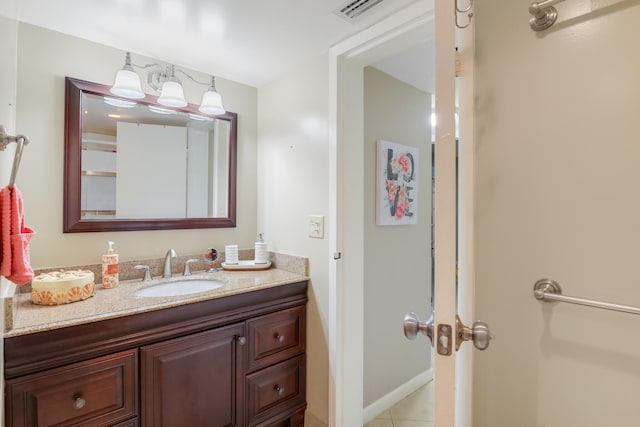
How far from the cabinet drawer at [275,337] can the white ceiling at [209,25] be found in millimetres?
1420

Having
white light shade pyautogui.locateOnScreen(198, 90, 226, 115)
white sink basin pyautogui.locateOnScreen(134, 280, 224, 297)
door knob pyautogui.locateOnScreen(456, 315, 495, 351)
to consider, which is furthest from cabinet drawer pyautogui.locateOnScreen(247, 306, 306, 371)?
white light shade pyautogui.locateOnScreen(198, 90, 226, 115)

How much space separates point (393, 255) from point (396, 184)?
48 centimetres

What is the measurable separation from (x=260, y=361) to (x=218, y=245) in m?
0.79

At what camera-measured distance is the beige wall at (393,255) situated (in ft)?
6.51

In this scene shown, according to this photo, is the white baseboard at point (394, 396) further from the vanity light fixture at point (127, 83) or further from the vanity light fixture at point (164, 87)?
the vanity light fixture at point (127, 83)

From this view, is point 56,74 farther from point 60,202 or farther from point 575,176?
point 575,176

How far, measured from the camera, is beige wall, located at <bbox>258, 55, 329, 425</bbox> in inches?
69.3

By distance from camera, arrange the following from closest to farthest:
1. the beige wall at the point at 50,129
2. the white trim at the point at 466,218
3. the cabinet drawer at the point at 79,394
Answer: the cabinet drawer at the point at 79,394 → the white trim at the point at 466,218 → the beige wall at the point at 50,129

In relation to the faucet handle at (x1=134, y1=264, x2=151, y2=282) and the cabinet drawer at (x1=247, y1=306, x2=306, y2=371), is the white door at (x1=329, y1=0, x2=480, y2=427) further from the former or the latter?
the faucet handle at (x1=134, y1=264, x2=151, y2=282)

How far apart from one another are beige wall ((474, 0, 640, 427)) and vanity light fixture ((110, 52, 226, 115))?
1.43 meters

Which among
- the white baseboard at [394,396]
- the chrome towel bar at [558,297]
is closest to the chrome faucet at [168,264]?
the white baseboard at [394,396]

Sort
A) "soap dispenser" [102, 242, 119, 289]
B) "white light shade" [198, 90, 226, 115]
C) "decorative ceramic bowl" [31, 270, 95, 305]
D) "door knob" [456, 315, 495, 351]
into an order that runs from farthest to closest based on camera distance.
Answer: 1. "white light shade" [198, 90, 226, 115]
2. "soap dispenser" [102, 242, 119, 289]
3. "decorative ceramic bowl" [31, 270, 95, 305]
4. "door knob" [456, 315, 495, 351]

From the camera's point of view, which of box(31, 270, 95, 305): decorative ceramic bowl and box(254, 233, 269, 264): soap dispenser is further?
box(254, 233, 269, 264): soap dispenser

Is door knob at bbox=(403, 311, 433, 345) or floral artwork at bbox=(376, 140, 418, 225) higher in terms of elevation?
floral artwork at bbox=(376, 140, 418, 225)
